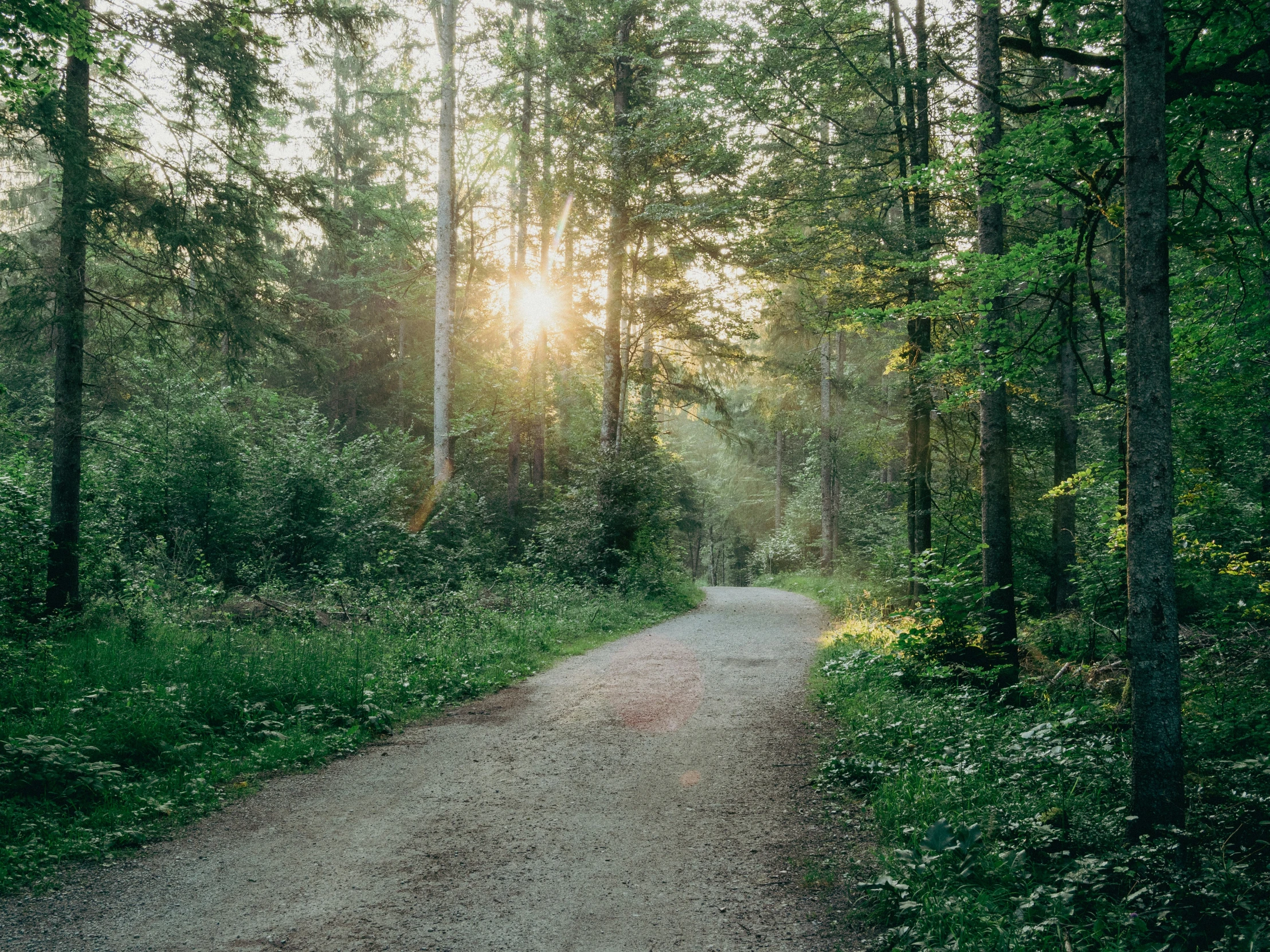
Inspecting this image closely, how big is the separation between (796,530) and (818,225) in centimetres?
2495

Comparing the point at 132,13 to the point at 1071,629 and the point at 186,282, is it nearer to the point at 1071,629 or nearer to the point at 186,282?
the point at 186,282

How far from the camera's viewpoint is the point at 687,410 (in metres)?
22.7

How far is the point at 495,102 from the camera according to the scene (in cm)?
1944

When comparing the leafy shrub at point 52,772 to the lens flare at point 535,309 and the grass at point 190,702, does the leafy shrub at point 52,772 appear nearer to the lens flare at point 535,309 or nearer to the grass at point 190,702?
the grass at point 190,702

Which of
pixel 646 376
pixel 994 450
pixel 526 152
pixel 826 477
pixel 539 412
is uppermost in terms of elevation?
pixel 526 152

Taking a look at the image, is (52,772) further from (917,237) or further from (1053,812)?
(917,237)

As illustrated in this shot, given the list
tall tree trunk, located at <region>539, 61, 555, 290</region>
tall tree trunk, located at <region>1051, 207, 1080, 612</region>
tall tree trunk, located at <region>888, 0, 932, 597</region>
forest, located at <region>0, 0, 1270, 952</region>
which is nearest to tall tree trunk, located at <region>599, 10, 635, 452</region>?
forest, located at <region>0, 0, 1270, 952</region>

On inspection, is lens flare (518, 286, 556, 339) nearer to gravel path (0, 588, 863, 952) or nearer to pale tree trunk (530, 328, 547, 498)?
pale tree trunk (530, 328, 547, 498)

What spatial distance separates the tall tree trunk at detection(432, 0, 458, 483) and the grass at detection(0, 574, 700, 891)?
24.2ft

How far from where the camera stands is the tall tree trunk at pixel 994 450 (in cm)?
838

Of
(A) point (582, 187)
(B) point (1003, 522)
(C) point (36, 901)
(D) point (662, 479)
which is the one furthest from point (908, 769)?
(A) point (582, 187)

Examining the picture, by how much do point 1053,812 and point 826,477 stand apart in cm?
2469

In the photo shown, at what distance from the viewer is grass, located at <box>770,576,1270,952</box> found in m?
3.24

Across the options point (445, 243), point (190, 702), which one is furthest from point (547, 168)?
point (190, 702)
